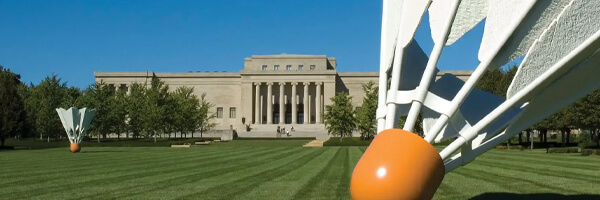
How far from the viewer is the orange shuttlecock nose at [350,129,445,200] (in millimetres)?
5320

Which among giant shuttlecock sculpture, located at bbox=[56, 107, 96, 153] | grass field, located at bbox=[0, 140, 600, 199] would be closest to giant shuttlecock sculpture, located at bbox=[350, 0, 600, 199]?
grass field, located at bbox=[0, 140, 600, 199]

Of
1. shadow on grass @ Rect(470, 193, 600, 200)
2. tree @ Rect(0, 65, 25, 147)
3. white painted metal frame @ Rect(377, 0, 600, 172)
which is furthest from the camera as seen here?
tree @ Rect(0, 65, 25, 147)

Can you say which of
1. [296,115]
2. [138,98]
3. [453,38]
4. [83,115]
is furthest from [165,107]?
[453,38]

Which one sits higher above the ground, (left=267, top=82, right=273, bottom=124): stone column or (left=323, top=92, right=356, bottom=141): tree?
(left=267, top=82, right=273, bottom=124): stone column

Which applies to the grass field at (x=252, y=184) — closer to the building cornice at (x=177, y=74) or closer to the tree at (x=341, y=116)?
the tree at (x=341, y=116)

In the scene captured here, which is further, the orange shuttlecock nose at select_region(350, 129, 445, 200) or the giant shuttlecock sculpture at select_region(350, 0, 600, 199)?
the giant shuttlecock sculpture at select_region(350, 0, 600, 199)

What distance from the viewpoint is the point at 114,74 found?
295 ft

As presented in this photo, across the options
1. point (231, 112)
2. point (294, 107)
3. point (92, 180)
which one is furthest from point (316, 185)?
point (231, 112)

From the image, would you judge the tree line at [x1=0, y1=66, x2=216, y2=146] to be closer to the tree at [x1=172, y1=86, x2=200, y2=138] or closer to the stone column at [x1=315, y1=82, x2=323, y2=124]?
the tree at [x1=172, y1=86, x2=200, y2=138]

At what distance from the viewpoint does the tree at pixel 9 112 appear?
42537mm

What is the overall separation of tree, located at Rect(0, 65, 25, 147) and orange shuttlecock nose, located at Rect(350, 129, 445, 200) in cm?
A: 4261

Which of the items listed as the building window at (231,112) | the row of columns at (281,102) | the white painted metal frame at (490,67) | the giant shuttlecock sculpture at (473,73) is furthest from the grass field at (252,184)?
the building window at (231,112)

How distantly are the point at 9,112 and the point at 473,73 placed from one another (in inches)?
1757

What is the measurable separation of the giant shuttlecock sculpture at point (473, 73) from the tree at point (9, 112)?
42256 mm
